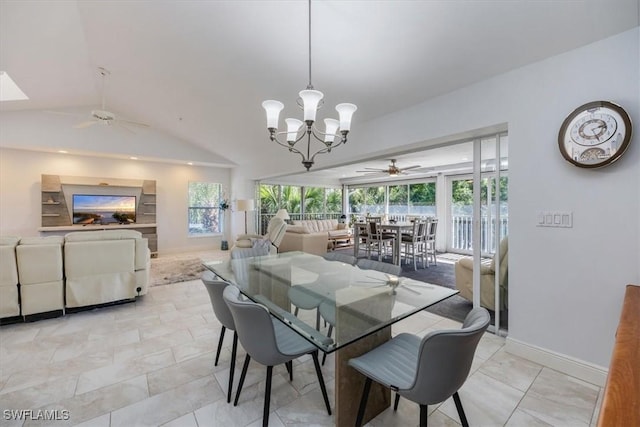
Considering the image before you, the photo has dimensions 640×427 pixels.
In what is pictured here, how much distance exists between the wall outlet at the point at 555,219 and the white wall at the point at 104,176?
293 inches

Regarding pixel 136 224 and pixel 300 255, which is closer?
pixel 300 255

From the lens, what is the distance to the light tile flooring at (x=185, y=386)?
1615 mm

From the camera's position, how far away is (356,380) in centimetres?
152

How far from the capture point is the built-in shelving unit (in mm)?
5770

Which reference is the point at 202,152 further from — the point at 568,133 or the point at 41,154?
the point at 568,133

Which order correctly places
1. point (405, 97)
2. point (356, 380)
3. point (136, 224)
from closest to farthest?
point (356, 380)
point (405, 97)
point (136, 224)

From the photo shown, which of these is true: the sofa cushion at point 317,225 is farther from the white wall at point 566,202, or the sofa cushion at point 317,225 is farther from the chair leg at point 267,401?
the chair leg at point 267,401

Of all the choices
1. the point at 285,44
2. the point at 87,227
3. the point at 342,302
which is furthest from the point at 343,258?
the point at 87,227

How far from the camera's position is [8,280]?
2768 mm

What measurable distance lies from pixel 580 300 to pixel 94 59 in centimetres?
592

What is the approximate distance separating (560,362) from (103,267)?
4592 mm

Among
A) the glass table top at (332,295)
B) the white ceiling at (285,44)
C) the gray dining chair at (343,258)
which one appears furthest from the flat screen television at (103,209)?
the gray dining chair at (343,258)

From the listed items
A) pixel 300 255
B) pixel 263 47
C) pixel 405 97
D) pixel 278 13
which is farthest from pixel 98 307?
pixel 405 97

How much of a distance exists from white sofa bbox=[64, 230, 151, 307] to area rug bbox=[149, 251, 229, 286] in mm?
989
